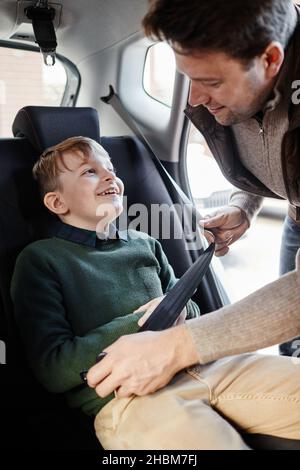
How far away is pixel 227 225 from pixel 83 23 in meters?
0.94

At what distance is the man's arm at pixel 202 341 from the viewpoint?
1.11 meters

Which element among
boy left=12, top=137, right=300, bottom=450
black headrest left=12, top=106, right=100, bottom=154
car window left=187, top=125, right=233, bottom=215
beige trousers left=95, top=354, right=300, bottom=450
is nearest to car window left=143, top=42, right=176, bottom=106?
car window left=187, top=125, right=233, bottom=215

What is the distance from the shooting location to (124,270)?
→ 1640mm

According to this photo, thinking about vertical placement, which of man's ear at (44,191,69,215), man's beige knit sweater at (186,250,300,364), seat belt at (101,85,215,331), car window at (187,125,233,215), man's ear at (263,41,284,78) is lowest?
car window at (187,125,233,215)

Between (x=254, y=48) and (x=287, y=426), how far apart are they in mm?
789

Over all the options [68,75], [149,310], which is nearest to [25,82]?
[68,75]

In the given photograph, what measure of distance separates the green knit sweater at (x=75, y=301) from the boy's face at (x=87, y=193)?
83 mm

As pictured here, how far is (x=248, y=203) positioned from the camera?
1.73m

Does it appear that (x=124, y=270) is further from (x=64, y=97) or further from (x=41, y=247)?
(x=64, y=97)

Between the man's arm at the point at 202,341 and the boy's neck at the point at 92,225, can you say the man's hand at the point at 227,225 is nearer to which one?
the boy's neck at the point at 92,225

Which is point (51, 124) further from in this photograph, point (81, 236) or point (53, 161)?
point (81, 236)

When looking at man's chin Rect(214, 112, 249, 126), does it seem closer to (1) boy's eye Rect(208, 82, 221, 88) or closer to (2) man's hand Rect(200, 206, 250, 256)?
(1) boy's eye Rect(208, 82, 221, 88)

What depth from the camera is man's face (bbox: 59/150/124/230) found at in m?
1.67

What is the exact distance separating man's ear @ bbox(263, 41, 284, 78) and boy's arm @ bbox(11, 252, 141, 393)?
678 mm
